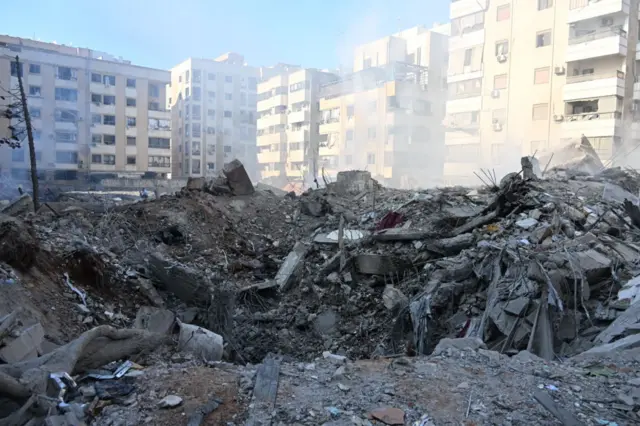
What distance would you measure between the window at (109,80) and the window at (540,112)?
33339 mm

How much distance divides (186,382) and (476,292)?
4.40m

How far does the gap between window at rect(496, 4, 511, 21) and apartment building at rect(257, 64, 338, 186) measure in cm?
2081

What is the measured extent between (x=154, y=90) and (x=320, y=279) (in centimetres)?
3905

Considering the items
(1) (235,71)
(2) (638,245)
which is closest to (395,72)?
(1) (235,71)

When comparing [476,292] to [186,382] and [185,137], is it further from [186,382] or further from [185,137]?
[185,137]

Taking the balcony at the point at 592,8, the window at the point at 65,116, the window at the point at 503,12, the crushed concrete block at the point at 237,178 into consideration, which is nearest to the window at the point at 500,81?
the window at the point at 503,12

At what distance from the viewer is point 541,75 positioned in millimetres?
26281

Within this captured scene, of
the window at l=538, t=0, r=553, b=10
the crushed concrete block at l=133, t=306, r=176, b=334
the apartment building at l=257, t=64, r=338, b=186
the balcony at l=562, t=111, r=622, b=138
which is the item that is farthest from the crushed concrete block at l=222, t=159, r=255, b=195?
the apartment building at l=257, t=64, r=338, b=186

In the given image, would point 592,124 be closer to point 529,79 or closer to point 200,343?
point 529,79

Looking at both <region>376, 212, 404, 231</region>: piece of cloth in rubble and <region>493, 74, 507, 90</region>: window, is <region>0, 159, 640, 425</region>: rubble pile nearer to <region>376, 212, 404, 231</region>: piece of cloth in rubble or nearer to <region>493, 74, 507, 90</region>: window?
<region>376, 212, 404, 231</region>: piece of cloth in rubble

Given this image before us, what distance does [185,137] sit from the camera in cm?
4844

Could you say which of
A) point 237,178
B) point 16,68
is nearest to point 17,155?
point 16,68

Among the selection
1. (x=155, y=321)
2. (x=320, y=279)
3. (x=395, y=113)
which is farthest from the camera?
(x=395, y=113)

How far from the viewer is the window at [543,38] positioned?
26.0 meters
